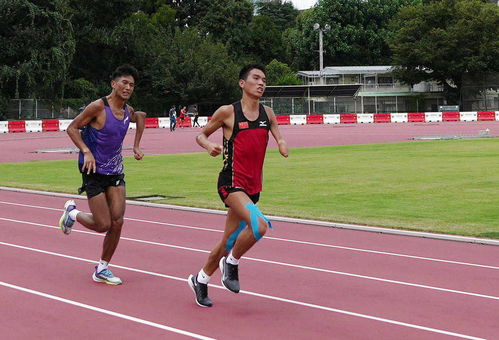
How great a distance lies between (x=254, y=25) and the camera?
9881 cm

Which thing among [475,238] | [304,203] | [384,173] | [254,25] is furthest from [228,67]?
[475,238]

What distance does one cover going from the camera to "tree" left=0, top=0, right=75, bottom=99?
2466 inches

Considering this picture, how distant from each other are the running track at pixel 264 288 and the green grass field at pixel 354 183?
6.65 ft

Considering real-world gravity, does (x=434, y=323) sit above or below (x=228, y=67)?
below

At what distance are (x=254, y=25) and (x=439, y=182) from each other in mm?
81321

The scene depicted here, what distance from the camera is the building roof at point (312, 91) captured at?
243 ft

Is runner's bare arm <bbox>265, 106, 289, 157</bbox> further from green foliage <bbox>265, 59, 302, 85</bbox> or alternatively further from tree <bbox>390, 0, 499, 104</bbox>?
tree <bbox>390, 0, 499, 104</bbox>

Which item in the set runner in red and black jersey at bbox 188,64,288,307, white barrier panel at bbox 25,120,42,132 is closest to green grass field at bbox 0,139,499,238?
runner in red and black jersey at bbox 188,64,288,307

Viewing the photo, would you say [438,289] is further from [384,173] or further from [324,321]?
A: [384,173]

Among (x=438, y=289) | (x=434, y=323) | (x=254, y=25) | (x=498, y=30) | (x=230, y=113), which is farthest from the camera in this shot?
(x=254, y=25)

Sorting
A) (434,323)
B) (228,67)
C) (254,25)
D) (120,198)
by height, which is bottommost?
(434,323)

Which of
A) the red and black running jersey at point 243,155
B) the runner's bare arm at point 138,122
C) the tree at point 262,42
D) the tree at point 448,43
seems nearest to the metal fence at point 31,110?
the tree at point 262,42

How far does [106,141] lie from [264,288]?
208cm

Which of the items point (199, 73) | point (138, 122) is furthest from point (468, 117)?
point (138, 122)
